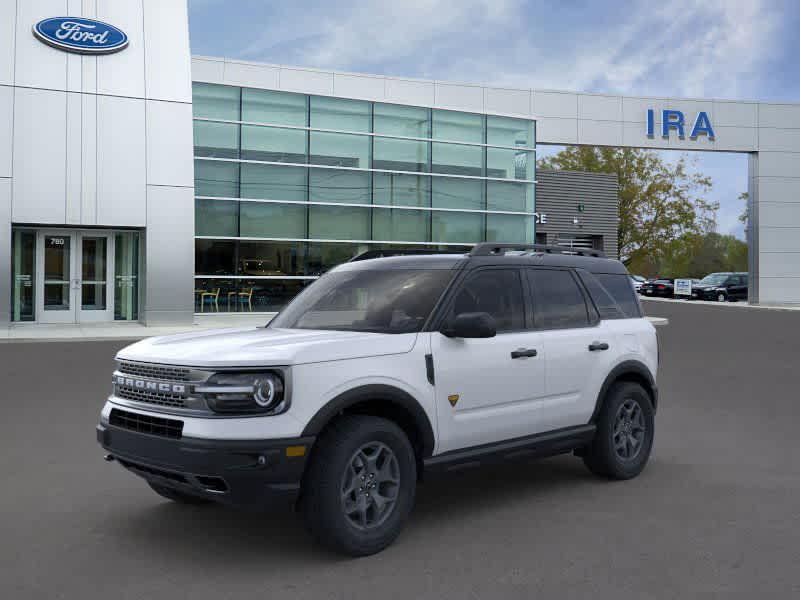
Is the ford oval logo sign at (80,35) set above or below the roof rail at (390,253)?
above

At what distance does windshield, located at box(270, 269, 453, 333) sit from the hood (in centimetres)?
26

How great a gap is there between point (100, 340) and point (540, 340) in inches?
695

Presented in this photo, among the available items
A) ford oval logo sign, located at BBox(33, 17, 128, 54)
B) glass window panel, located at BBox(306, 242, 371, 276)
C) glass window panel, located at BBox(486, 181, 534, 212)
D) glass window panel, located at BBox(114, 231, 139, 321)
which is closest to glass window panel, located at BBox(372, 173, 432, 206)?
glass window panel, located at BBox(306, 242, 371, 276)

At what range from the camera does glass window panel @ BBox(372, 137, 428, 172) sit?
3181 cm

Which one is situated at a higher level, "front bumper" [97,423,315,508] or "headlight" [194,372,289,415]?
"headlight" [194,372,289,415]

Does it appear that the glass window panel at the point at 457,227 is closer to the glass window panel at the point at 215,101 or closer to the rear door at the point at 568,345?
the glass window panel at the point at 215,101

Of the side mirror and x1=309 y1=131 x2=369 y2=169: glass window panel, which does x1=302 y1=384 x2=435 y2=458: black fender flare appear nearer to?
the side mirror

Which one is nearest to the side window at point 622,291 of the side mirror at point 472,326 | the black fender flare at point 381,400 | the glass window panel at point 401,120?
the side mirror at point 472,326

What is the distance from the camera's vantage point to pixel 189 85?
26.7 metres

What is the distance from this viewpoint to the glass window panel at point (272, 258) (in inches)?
1156

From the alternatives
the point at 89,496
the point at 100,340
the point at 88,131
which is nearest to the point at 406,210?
the point at 88,131

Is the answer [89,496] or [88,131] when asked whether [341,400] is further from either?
[88,131]

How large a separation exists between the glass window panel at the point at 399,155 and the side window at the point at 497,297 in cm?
2573

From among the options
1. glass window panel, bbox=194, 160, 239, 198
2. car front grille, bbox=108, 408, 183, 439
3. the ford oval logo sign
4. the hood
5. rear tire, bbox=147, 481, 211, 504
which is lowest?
rear tire, bbox=147, 481, 211, 504
